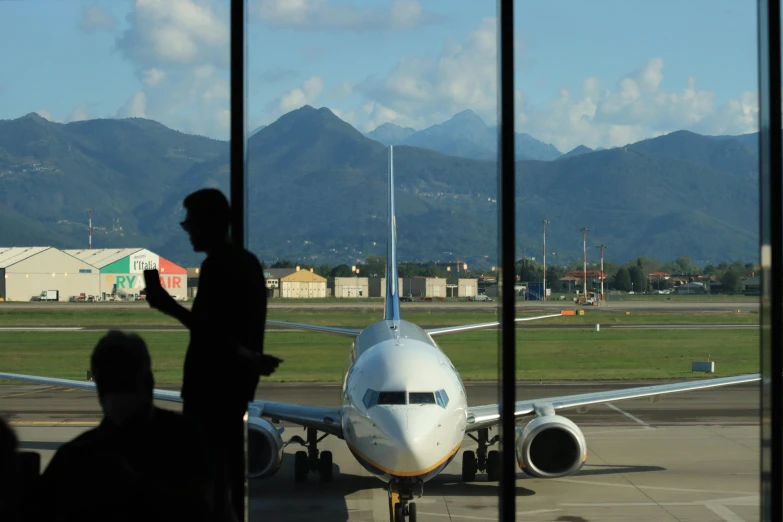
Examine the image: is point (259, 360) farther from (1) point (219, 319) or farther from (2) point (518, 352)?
(2) point (518, 352)

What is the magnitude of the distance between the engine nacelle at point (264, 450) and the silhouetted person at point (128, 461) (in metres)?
12.0

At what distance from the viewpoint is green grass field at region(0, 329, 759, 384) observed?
→ 35.4m

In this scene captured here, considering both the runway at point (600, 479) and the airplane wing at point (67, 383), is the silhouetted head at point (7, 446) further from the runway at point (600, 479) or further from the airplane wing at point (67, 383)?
the airplane wing at point (67, 383)

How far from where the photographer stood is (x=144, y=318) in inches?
2347

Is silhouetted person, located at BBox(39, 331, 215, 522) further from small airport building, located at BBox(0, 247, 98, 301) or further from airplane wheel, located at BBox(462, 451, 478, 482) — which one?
small airport building, located at BBox(0, 247, 98, 301)

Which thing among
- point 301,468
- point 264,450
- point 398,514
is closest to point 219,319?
point 398,514

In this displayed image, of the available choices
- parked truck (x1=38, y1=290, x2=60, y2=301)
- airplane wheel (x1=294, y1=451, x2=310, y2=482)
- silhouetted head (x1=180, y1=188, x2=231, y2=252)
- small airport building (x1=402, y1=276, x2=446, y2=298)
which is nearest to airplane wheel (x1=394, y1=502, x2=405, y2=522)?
airplane wheel (x1=294, y1=451, x2=310, y2=482)

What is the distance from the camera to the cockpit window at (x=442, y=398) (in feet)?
43.6

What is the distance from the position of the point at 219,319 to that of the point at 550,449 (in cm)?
1235

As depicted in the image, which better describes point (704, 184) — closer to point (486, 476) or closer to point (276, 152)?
point (276, 152)

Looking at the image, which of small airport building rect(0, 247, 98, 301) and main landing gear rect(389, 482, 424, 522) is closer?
main landing gear rect(389, 482, 424, 522)

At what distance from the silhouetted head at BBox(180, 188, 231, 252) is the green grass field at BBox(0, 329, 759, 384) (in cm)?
2806

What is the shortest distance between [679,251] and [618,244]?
1995cm

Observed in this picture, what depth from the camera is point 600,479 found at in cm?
1709
